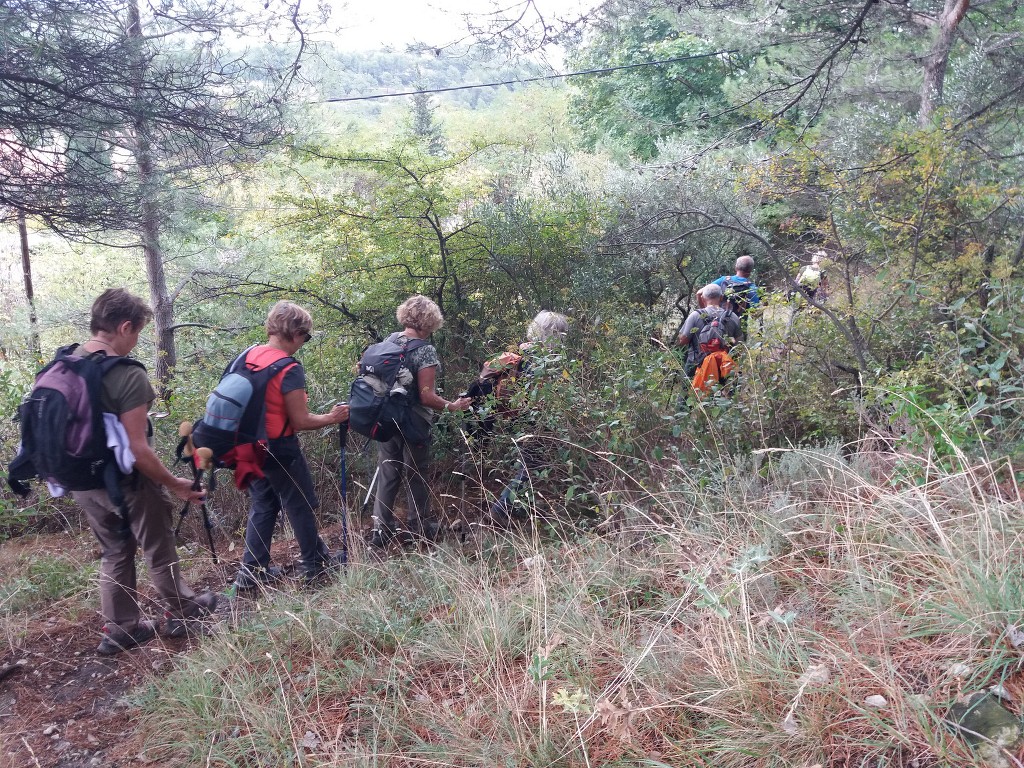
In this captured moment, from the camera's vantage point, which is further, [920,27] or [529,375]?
[920,27]

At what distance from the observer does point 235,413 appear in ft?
13.4

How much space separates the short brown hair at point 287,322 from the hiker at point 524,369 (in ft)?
5.21

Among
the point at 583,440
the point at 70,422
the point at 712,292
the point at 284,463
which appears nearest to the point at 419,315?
the point at 284,463

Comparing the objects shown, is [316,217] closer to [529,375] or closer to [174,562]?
[529,375]

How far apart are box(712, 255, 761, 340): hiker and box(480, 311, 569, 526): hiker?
168 centimetres

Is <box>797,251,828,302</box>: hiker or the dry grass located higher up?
<box>797,251,828,302</box>: hiker

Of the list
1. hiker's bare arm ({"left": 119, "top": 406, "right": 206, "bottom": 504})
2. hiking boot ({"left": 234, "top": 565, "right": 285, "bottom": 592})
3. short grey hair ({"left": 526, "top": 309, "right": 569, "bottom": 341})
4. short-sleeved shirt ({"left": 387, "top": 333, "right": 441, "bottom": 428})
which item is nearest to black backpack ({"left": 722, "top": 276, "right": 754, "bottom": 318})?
short grey hair ({"left": 526, "top": 309, "right": 569, "bottom": 341})

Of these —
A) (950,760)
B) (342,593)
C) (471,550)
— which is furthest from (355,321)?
(950,760)

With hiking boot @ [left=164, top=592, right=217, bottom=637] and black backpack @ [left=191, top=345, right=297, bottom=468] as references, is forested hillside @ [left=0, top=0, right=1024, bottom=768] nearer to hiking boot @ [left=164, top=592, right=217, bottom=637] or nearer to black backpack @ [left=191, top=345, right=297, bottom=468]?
hiking boot @ [left=164, top=592, right=217, bottom=637]

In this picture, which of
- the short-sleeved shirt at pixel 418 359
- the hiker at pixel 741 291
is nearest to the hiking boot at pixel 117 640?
the short-sleeved shirt at pixel 418 359

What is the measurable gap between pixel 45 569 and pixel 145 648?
1.79 m

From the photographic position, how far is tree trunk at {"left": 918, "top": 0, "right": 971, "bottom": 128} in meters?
8.73

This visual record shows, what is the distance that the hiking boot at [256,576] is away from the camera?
4434 millimetres

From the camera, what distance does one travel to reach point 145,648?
4.08 m
